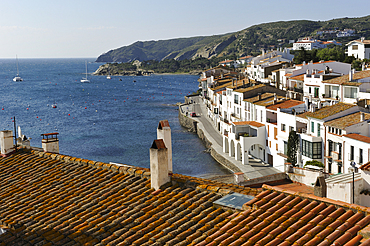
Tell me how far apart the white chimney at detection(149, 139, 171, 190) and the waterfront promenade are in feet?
94.0

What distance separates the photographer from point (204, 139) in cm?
5788

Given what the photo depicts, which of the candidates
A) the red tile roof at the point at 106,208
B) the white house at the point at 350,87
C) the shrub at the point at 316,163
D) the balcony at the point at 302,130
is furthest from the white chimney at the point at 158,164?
the white house at the point at 350,87

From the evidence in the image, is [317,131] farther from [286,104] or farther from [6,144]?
[6,144]

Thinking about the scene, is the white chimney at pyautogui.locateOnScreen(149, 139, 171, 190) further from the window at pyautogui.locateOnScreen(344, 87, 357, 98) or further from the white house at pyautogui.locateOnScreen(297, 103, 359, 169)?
the window at pyautogui.locateOnScreen(344, 87, 357, 98)

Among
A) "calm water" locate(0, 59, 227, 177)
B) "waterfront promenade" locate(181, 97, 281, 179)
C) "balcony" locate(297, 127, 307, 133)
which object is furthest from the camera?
"calm water" locate(0, 59, 227, 177)

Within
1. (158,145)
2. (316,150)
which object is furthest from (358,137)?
(158,145)

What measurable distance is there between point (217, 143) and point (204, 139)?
17.3 ft

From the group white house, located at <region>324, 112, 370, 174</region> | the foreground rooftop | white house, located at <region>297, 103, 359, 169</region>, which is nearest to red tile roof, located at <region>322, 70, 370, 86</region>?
white house, located at <region>297, 103, 359, 169</region>

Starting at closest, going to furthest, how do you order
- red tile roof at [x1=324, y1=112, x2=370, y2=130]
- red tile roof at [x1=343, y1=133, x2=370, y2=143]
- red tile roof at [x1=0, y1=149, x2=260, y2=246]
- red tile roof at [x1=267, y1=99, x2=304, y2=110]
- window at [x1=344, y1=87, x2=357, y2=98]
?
1. red tile roof at [x1=0, y1=149, x2=260, y2=246]
2. red tile roof at [x1=343, y1=133, x2=370, y2=143]
3. red tile roof at [x1=324, y1=112, x2=370, y2=130]
4. red tile roof at [x1=267, y1=99, x2=304, y2=110]
5. window at [x1=344, y1=87, x2=357, y2=98]

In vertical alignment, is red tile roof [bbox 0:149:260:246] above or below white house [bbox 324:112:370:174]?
above

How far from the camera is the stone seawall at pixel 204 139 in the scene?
4367cm

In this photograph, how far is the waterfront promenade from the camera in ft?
127

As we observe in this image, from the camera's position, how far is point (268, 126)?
1679 inches

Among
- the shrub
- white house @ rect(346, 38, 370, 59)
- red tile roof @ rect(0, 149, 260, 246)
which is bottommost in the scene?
the shrub
